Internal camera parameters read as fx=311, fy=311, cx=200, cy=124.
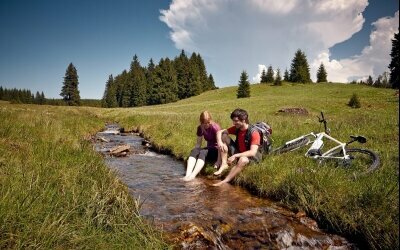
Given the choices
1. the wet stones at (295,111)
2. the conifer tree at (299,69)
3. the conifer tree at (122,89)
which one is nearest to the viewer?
the wet stones at (295,111)

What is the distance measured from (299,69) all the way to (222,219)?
83801mm

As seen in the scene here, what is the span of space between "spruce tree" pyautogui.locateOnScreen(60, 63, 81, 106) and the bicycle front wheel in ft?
302

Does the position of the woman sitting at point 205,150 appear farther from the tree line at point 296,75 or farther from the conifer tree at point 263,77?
the conifer tree at point 263,77

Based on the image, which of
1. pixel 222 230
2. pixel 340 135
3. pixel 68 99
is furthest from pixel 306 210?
pixel 68 99

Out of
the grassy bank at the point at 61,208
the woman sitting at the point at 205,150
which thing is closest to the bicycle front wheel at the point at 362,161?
the woman sitting at the point at 205,150

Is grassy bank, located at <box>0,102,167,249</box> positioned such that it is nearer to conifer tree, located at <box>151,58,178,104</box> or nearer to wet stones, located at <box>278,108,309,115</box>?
wet stones, located at <box>278,108,309,115</box>

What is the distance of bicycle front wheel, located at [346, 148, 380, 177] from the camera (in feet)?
24.1

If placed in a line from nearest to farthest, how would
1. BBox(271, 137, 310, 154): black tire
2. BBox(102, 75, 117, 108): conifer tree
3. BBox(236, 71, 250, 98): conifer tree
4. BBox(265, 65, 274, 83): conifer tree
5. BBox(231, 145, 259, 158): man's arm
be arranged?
BBox(231, 145, 259, 158): man's arm, BBox(271, 137, 310, 154): black tire, BBox(236, 71, 250, 98): conifer tree, BBox(265, 65, 274, 83): conifer tree, BBox(102, 75, 117, 108): conifer tree

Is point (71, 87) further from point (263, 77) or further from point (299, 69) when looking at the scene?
point (299, 69)

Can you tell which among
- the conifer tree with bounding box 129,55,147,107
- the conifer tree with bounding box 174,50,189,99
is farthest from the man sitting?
the conifer tree with bounding box 129,55,147,107

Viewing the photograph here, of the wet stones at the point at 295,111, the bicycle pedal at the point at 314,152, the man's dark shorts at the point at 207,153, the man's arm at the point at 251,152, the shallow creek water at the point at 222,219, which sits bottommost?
the shallow creek water at the point at 222,219

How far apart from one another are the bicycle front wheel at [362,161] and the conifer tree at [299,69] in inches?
3109

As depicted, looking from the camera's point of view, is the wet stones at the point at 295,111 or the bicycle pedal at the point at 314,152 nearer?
the bicycle pedal at the point at 314,152

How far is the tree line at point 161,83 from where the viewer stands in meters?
85.1
